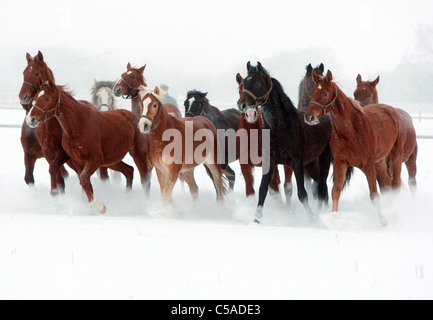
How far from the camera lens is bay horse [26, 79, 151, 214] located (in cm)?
795

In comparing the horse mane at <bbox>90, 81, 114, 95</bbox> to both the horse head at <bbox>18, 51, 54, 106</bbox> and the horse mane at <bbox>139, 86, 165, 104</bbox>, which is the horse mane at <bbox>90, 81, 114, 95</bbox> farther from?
the horse mane at <bbox>139, 86, 165, 104</bbox>

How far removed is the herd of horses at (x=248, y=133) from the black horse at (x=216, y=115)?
0.46 feet

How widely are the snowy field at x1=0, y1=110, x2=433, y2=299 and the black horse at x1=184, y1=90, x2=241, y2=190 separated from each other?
1.26 meters

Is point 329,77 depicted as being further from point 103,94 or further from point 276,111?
point 103,94

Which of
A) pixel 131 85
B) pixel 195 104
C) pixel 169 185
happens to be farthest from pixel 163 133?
pixel 195 104

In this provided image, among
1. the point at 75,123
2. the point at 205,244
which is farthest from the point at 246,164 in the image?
the point at 205,244

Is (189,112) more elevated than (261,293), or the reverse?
(189,112)

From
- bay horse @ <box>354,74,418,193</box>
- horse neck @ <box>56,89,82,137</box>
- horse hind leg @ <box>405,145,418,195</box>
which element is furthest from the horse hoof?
horse hind leg @ <box>405,145,418,195</box>

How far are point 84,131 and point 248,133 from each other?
2.41 m

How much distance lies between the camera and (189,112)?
1010cm

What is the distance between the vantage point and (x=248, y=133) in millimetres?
8531

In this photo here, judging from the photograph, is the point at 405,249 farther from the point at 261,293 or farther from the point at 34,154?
the point at 34,154
